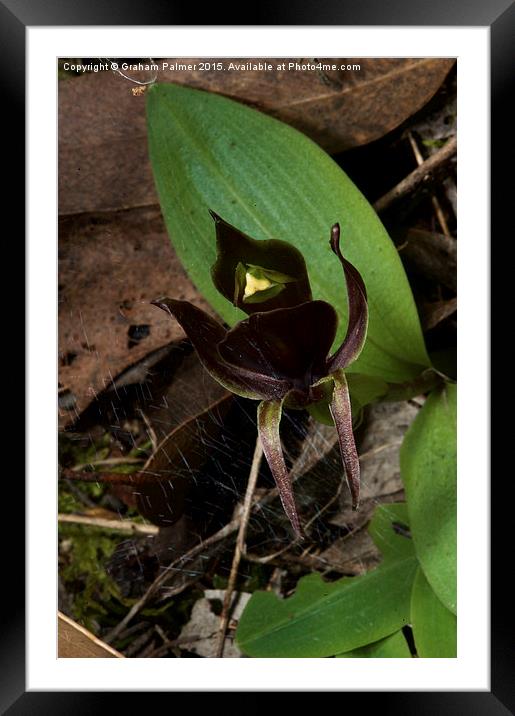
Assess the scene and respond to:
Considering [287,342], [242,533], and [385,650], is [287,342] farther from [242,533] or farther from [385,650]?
[385,650]

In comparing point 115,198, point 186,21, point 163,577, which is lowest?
point 163,577

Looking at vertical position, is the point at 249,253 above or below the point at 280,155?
below

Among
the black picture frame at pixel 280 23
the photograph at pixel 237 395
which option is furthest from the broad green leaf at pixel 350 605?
the black picture frame at pixel 280 23

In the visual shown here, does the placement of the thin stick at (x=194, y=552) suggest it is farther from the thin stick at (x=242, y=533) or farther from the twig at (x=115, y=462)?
the twig at (x=115, y=462)

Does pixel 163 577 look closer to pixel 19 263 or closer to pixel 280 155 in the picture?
pixel 19 263

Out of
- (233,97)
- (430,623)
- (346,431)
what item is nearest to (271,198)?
(233,97)

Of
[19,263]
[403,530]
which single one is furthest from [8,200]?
[403,530]

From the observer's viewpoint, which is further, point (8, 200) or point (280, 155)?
point (280, 155)
